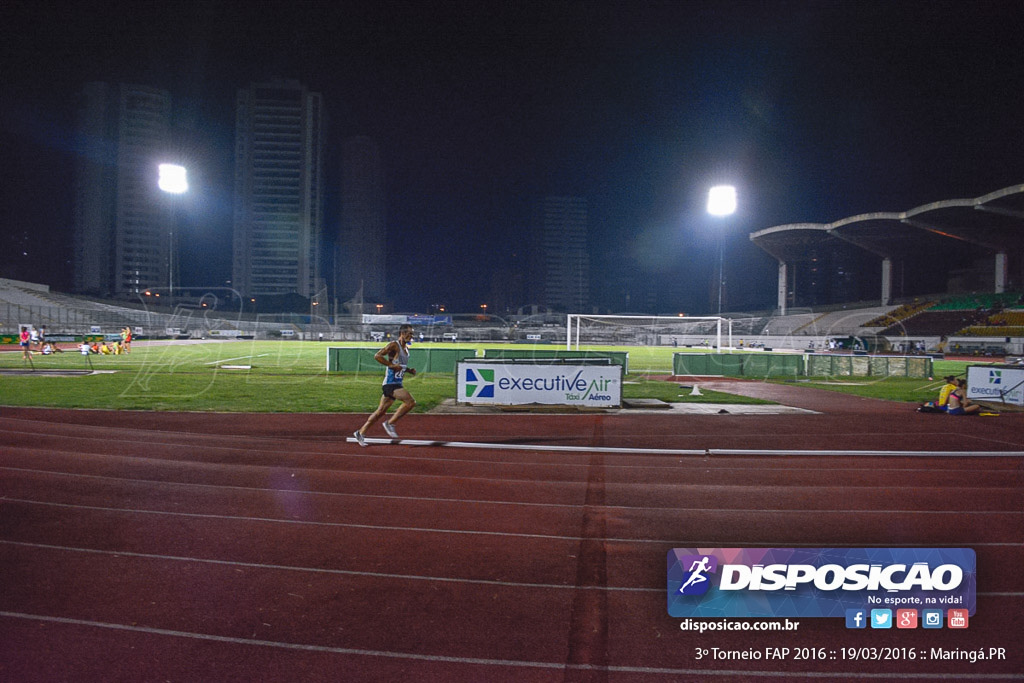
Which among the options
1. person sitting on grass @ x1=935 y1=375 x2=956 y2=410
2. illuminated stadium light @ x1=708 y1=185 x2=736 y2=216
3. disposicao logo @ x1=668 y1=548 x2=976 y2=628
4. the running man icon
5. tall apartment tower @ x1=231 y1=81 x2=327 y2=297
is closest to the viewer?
disposicao logo @ x1=668 y1=548 x2=976 y2=628

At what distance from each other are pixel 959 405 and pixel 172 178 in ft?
140

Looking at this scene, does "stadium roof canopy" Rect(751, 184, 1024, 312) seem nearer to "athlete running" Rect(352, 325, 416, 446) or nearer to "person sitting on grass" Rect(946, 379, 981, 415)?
"person sitting on grass" Rect(946, 379, 981, 415)

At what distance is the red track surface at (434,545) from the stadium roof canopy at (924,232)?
60.6m

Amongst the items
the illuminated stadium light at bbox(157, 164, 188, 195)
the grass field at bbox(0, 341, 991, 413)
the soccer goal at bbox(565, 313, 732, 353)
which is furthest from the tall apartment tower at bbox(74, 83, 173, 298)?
the grass field at bbox(0, 341, 991, 413)

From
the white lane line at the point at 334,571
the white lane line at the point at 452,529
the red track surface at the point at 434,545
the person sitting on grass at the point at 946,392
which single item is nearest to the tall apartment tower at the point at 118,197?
the red track surface at the point at 434,545

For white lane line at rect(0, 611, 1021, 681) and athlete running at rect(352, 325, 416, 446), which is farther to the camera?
athlete running at rect(352, 325, 416, 446)

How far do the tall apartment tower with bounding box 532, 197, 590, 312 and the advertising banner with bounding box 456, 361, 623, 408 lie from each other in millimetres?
103196

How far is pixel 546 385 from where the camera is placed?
1578cm

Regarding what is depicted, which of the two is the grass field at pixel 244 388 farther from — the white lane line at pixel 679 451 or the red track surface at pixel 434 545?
the white lane line at pixel 679 451

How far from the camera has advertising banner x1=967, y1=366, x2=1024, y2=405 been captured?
17.1 m

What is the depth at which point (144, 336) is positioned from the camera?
65.5 m

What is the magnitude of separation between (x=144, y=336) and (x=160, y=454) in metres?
68.0

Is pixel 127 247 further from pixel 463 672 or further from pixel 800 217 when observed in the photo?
pixel 463 672

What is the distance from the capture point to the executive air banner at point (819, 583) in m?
3.41
